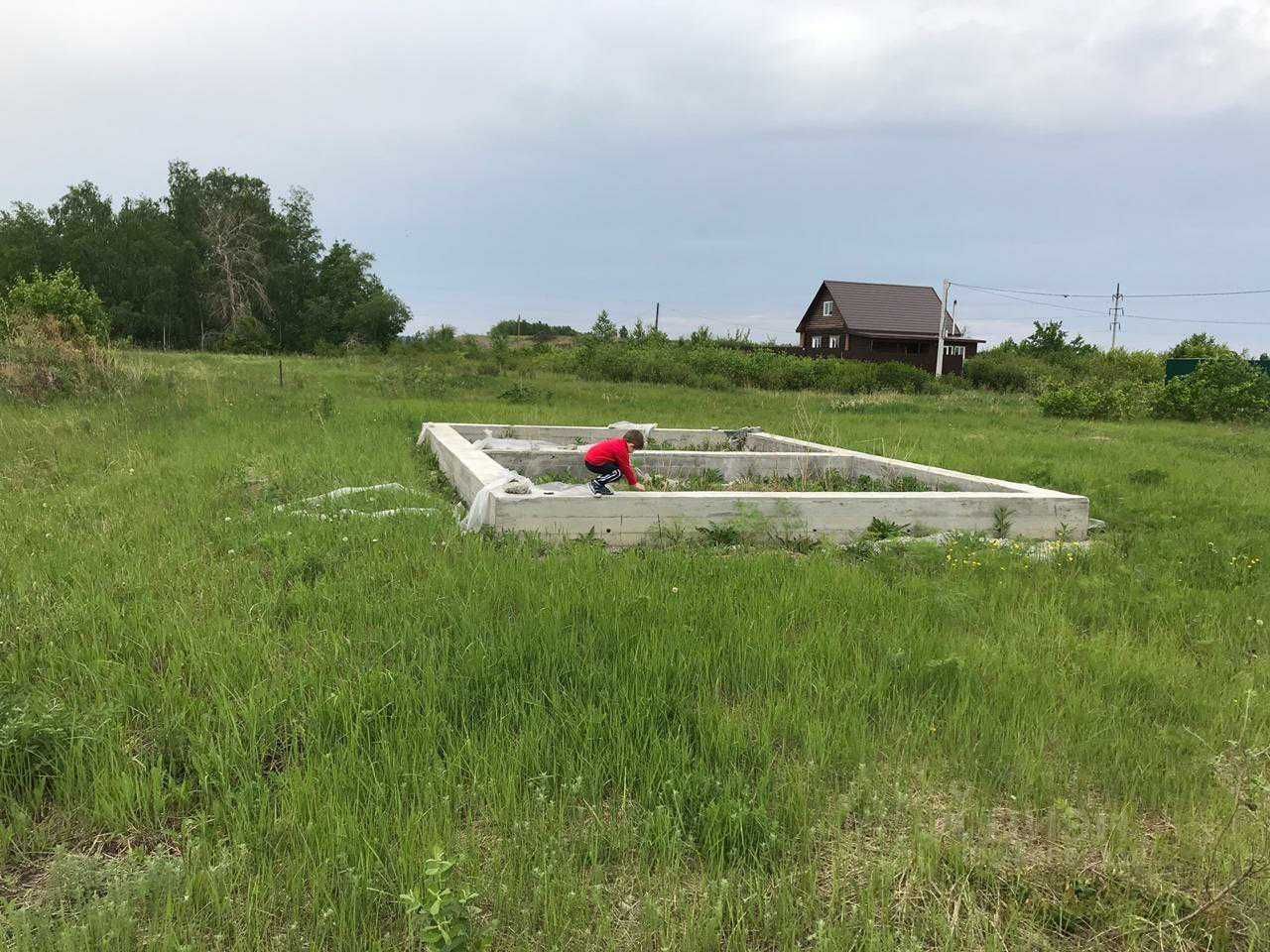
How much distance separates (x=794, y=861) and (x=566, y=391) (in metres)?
20.5

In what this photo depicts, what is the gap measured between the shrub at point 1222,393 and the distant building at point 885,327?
79.8ft

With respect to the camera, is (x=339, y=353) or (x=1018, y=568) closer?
(x=1018, y=568)

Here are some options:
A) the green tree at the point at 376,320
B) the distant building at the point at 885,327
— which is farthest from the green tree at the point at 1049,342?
the green tree at the point at 376,320

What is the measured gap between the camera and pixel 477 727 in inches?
109

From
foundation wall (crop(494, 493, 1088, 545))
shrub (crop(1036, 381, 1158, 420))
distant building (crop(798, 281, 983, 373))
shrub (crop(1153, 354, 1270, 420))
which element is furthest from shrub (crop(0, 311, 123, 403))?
distant building (crop(798, 281, 983, 373))

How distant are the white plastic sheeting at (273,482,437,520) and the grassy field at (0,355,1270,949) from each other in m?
0.30

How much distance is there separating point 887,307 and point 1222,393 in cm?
2849

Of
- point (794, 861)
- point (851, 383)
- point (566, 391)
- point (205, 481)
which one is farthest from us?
point (851, 383)

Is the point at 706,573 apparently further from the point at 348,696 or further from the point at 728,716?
the point at 348,696

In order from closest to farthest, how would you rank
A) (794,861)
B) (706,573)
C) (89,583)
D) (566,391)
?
(794,861) → (89,583) → (706,573) → (566,391)

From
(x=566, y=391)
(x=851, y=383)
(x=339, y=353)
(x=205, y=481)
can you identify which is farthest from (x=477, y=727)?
(x=339, y=353)

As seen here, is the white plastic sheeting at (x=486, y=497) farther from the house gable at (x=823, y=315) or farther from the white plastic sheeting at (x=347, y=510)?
the house gable at (x=823, y=315)

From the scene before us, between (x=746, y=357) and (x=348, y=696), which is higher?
(x=746, y=357)

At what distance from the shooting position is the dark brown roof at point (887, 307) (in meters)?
45.9
